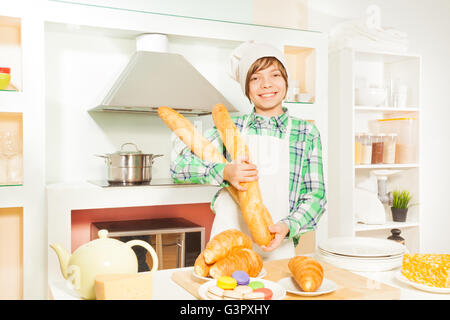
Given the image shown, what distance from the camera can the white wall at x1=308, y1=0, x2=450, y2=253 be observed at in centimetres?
264

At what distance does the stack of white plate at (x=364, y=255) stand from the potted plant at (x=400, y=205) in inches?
57.5

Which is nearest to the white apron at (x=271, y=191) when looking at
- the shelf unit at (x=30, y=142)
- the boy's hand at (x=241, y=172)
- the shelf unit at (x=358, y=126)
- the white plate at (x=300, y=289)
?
the boy's hand at (x=241, y=172)

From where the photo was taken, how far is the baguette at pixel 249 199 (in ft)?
3.40

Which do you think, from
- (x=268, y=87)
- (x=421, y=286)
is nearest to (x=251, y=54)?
(x=268, y=87)

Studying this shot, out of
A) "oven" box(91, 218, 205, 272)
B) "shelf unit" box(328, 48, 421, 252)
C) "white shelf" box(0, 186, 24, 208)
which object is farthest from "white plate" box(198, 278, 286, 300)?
"shelf unit" box(328, 48, 421, 252)

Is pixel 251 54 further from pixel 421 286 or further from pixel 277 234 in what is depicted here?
pixel 421 286

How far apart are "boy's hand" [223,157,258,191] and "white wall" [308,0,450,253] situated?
1.89m

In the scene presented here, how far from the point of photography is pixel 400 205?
7.94 ft

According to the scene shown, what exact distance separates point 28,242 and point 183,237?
0.62 metres

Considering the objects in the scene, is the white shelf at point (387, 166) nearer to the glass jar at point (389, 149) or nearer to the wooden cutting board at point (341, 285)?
the glass jar at point (389, 149)

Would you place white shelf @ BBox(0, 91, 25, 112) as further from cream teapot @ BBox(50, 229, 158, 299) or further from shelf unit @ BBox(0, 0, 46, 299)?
cream teapot @ BBox(50, 229, 158, 299)

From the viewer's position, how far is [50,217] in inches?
Answer: 68.5

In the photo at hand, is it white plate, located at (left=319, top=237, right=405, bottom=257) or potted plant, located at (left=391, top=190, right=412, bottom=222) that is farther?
potted plant, located at (left=391, top=190, right=412, bottom=222)
